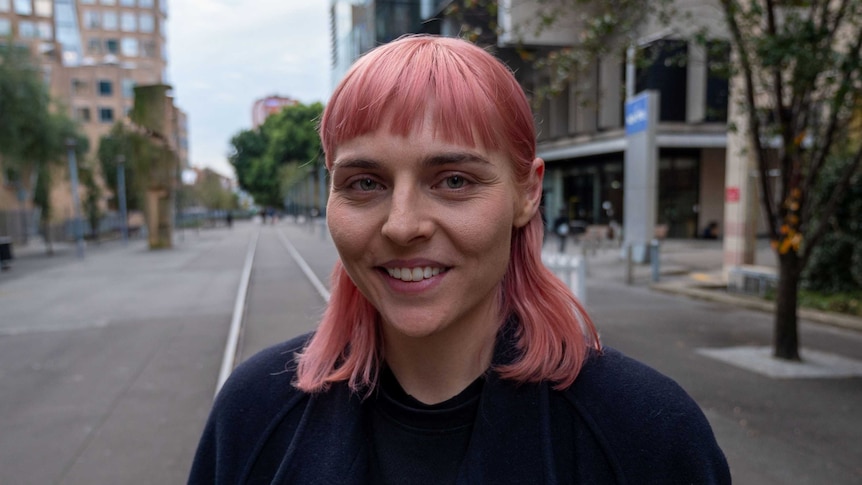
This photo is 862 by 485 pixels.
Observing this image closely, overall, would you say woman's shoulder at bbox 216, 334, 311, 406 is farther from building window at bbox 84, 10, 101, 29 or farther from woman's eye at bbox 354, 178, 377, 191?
building window at bbox 84, 10, 101, 29

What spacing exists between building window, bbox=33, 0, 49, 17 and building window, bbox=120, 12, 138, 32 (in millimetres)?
19196

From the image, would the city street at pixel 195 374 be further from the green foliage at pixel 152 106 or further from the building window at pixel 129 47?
the building window at pixel 129 47

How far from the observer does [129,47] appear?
7681cm

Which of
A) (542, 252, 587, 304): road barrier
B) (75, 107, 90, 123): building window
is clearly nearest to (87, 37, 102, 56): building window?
(75, 107, 90, 123): building window

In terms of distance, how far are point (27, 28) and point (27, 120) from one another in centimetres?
4039

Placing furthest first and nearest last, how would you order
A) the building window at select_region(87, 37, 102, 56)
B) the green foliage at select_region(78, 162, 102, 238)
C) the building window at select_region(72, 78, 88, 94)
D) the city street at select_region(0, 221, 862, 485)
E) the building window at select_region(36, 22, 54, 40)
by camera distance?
1. the building window at select_region(87, 37, 102, 56)
2. the building window at select_region(72, 78, 88, 94)
3. the building window at select_region(36, 22, 54, 40)
4. the green foliage at select_region(78, 162, 102, 238)
5. the city street at select_region(0, 221, 862, 485)

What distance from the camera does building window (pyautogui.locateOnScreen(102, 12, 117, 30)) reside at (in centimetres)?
7500

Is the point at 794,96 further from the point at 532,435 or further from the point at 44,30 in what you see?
the point at 44,30

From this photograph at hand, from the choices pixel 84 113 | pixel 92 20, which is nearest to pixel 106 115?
pixel 84 113

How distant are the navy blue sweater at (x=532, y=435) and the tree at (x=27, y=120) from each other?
28761mm

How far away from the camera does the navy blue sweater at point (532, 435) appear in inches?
46.7

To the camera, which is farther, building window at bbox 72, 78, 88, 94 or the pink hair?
building window at bbox 72, 78, 88, 94

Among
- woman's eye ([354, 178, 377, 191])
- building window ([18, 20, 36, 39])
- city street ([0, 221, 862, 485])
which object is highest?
building window ([18, 20, 36, 39])

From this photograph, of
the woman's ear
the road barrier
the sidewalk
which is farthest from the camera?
the sidewalk
